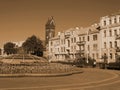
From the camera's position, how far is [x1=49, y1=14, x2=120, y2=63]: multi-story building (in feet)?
247

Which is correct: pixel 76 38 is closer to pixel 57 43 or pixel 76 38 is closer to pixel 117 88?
pixel 57 43

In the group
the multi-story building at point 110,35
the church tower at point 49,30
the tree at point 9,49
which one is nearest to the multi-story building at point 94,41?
the multi-story building at point 110,35

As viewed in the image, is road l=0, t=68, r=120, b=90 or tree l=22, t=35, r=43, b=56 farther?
tree l=22, t=35, r=43, b=56

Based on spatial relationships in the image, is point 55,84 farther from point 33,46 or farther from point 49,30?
point 49,30

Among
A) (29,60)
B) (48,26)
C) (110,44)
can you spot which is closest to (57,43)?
→ (110,44)

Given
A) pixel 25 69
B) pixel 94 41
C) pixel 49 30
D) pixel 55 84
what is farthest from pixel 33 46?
pixel 55 84

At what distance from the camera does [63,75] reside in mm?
35500

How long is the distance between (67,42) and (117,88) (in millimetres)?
77724

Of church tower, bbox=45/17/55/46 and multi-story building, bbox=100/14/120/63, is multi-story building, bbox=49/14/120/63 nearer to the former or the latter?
multi-story building, bbox=100/14/120/63

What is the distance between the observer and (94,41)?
84125 millimetres

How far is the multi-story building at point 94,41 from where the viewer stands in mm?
75350

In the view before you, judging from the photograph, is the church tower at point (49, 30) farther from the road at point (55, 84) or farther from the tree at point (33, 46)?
the road at point (55, 84)

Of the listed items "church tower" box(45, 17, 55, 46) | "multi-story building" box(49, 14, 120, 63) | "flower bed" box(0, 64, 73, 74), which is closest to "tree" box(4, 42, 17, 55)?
"church tower" box(45, 17, 55, 46)

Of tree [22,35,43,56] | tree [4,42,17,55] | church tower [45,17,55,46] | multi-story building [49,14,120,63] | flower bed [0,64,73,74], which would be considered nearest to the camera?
flower bed [0,64,73,74]
